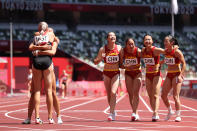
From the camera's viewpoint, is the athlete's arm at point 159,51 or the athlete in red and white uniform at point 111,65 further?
the athlete in red and white uniform at point 111,65

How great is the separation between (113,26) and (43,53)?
48.1 m

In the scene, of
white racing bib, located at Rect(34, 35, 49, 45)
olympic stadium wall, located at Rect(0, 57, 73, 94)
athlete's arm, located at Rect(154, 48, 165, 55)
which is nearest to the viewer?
white racing bib, located at Rect(34, 35, 49, 45)

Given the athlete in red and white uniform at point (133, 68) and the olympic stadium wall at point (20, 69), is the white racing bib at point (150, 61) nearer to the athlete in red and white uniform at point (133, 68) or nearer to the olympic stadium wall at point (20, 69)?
the athlete in red and white uniform at point (133, 68)

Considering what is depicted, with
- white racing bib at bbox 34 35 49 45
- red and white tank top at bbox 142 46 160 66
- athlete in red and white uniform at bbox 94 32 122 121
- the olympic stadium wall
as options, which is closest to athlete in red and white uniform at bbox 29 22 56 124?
white racing bib at bbox 34 35 49 45

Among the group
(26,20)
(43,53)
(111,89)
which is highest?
(26,20)

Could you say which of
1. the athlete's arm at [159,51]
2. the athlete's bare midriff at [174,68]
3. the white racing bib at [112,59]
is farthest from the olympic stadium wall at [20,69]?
the athlete's arm at [159,51]

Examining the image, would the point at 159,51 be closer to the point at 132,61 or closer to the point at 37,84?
the point at 132,61

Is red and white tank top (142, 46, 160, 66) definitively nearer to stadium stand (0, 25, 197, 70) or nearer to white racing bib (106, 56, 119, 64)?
white racing bib (106, 56, 119, 64)

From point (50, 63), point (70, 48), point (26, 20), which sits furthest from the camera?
point (26, 20)

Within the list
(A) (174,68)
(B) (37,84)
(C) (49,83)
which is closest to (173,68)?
(A) (174,68)

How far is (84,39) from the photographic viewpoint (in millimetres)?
56062

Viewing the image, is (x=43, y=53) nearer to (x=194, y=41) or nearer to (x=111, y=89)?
(x=111, y=89)

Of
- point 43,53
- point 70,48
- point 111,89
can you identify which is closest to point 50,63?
point 43,53

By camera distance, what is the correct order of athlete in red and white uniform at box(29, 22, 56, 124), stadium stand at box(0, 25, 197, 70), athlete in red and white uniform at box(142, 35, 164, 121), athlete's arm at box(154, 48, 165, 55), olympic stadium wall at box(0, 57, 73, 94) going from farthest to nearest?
stadium stand at box(0, 25, 197, 70) → olympic stadium wall at box(0, 57, 73, 94) → athlete in red and white uniform at box(142, 35, 164, 121) → athlete's arm at box(154, 48, 165, 55) → athlete in red and white uniform at box(29, 22, 56, 124)
